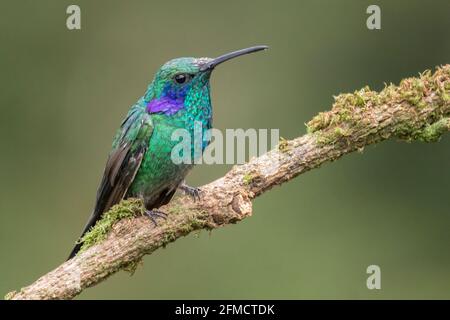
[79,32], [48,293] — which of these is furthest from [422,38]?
[48,293]

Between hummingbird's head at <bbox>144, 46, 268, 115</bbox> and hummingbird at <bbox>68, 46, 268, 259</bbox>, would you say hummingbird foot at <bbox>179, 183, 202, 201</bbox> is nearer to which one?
hummingbird at <bbox>68, 46, 268, 259</bbox>

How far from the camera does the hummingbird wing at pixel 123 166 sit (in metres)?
4.83

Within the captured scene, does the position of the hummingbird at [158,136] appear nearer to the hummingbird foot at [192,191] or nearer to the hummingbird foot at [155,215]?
the hummingbird foot at [192,191]

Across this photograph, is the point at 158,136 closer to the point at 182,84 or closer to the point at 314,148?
the point at 182,84

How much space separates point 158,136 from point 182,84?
38cm

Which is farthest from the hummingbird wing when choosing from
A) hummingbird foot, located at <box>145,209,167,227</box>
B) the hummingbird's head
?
hummingbird foot, located at <box>145,209,167,227</box>

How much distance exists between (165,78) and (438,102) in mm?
1730

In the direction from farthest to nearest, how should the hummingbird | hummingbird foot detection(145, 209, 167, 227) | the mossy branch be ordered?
the hummingbird → hummingbird foot detection(145, 209, 167, 227) → the mossy branch

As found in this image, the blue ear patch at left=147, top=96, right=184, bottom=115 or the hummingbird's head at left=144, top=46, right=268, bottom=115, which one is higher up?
the hummingbird's head at left=144, top=46, right=268, bottom=115

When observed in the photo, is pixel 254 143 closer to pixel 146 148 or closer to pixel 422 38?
pixel 146 148

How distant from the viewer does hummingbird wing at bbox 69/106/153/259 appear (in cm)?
483

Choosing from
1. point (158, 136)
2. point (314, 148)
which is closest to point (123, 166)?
point (158, 136)

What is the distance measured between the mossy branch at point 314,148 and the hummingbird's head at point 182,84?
0.86m

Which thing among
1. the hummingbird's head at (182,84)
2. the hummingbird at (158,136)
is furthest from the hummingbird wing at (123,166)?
the hummingbird's head at (182,84)
